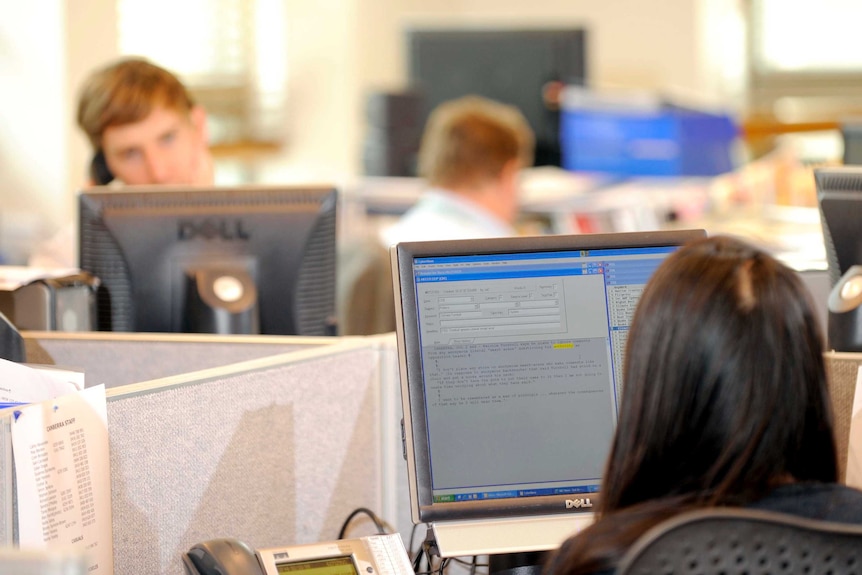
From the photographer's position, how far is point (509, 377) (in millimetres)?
1250

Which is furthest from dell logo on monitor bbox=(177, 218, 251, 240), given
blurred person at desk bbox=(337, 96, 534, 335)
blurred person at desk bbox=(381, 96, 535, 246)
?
blurred person at desk bbox=(381, 96, 535, 246)

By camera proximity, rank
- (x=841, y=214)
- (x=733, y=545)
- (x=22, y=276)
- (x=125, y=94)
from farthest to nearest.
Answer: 1. (x=125, y=94)
2. (x=22, y=276)
3. (x=841, y=214)
4. (x=733, y=545)

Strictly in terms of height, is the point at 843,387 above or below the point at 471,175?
below

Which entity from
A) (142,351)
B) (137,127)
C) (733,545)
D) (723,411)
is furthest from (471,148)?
(733,545)

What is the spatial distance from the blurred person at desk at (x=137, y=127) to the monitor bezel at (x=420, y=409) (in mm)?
1114

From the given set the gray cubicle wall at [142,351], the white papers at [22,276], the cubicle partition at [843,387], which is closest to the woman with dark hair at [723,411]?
the cubicle partition at [843,387]

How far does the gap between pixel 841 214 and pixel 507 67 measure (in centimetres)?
386

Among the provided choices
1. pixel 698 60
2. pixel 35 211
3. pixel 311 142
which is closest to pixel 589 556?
pixel 35 211

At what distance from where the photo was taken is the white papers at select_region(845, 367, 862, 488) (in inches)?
50.3

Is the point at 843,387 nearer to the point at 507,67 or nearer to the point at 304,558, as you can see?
the point at 304,558

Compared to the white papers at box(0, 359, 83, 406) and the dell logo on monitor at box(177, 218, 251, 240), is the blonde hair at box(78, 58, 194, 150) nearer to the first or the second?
the dell logo on monitor at box(177, 218, 251, 240)

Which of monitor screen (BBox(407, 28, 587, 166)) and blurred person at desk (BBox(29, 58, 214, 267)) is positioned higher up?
monitor screen (BBox(407, 28, 587, 166))

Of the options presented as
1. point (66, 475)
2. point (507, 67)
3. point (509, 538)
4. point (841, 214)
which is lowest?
point (509, 538)

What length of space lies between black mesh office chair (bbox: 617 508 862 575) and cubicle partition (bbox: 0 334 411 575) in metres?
0.60
